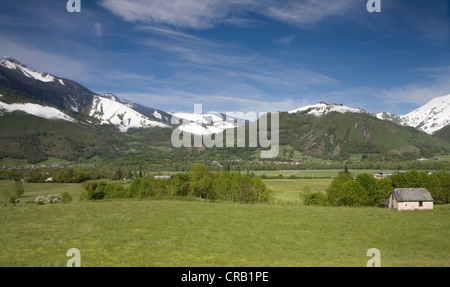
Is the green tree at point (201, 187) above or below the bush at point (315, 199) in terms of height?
above

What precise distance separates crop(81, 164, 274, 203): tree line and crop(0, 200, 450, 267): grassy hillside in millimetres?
30318

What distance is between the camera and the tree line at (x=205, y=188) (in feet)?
245

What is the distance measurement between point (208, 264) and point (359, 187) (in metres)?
55.2

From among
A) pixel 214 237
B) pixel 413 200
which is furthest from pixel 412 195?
pixel 214 237

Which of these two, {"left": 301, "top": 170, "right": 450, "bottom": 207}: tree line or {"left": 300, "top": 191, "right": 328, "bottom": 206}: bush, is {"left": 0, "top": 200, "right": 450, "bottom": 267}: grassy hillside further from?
{"left": 300, "top": 191, "right": 328, "bottom": 206}: bush

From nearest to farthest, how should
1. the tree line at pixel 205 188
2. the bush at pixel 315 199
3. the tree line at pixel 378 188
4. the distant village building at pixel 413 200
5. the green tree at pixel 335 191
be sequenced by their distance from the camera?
the distant village building at pixel 413 200, the tree line at pixel 378 188, the green tree at pixel 335 191, the bush at pixel 315 199, the tree line at pixel 205 188

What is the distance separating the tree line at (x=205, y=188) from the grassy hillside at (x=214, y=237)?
30.3 metres

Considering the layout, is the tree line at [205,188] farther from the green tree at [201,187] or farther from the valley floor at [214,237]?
the valley floor at [214,237]

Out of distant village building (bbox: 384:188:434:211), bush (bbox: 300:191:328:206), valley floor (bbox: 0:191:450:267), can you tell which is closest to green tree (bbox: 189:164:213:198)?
bush (bbox: 300:191:328:206)

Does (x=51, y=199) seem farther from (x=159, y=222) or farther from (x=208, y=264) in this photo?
(x=208, y=264)

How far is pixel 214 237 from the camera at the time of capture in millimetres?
28266

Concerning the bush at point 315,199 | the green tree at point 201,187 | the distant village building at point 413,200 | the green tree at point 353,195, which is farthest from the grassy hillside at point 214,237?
the green tree at point 201,187
